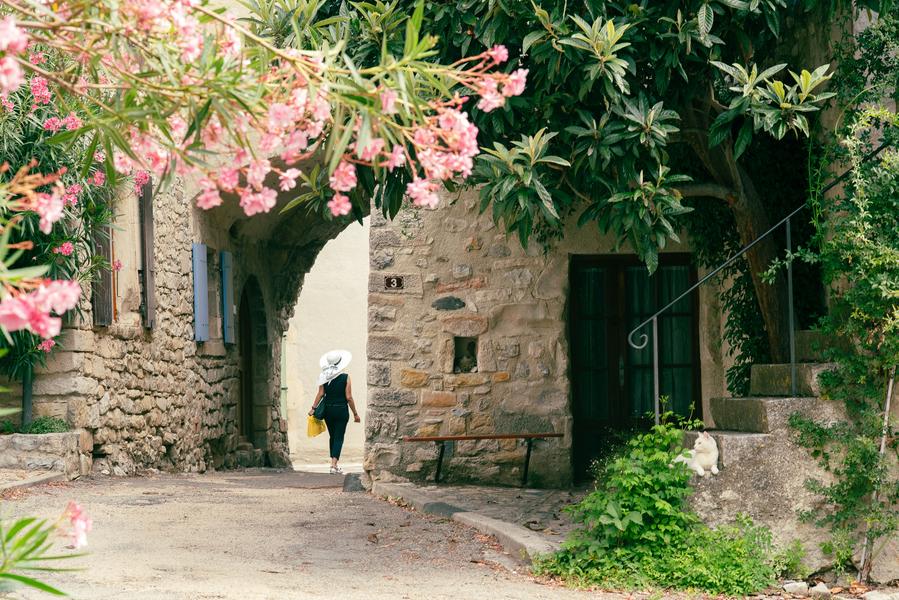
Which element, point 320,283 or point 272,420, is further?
point 320,283

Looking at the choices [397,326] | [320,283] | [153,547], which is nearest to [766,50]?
[397,326]

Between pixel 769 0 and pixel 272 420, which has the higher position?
pixel 769 0

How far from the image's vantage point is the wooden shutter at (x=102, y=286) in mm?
7844

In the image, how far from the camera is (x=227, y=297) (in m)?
10.8

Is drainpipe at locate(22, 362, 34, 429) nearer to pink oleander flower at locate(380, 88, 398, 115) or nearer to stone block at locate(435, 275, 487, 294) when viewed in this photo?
stone block at locate(435, 275, 487, 294)

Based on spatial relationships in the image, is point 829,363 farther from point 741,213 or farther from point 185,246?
point 185,246

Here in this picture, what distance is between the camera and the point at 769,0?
15.7 ft

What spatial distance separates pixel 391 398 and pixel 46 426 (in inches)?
A: 96.3

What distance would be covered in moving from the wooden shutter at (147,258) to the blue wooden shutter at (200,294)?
106 cm

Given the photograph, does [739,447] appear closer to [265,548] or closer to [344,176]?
[265,548]

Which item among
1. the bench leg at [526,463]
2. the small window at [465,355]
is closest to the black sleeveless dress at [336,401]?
the small window at [465,355]

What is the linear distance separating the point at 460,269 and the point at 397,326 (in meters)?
0.64

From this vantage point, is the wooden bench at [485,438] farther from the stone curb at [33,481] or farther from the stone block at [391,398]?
the stone curb at [33,481]

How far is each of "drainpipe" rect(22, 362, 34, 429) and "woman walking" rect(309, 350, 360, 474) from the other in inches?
139
